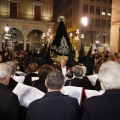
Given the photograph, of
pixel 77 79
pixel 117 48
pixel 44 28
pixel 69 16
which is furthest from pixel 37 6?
pixel 77 79

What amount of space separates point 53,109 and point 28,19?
48.8 m

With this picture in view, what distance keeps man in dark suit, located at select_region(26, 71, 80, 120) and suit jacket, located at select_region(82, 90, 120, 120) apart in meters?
0.38

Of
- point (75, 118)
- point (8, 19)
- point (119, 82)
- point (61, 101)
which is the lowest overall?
point (75, 118)

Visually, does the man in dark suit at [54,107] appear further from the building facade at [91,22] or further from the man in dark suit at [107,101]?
the building facade at [91,22]

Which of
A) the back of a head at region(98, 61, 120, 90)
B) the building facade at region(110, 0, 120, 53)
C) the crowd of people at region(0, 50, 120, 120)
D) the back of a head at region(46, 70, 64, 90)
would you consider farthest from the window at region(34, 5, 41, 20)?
the back of a head at region(98, 61, 120, 90)

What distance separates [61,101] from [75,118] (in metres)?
0.31

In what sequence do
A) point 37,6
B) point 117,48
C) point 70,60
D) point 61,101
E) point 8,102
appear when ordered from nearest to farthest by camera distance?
point 61,101 < point 8,102 < point 70,60 < point 117,48 < point 37,6

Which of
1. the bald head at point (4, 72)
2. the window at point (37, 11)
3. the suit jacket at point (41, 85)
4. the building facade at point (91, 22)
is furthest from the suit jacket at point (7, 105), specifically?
the building facade at point (91, 22)

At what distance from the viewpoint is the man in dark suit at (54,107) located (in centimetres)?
327

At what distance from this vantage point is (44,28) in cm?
5147

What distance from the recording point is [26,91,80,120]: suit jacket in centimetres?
327

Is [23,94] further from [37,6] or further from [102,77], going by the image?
[37,6]

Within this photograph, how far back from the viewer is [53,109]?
10.8 feet

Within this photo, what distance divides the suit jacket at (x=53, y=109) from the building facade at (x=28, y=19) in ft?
151
